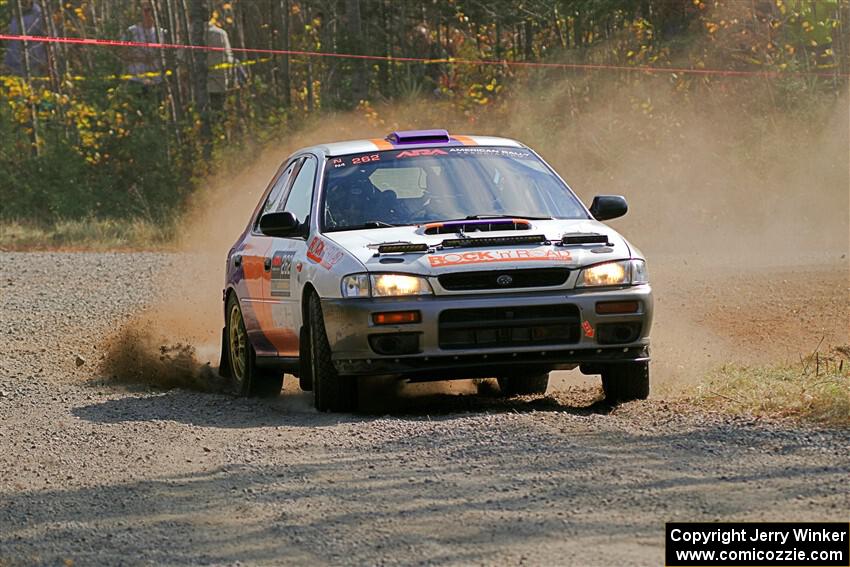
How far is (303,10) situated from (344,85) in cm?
553

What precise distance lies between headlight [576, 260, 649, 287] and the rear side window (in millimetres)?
1995

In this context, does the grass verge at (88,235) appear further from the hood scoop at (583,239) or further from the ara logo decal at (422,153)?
the hood scoop at (583,239)

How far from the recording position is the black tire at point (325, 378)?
840 cm

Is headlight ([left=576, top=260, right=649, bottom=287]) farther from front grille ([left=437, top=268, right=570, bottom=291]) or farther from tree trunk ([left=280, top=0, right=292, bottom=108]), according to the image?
tree trunk ([left=280, top=0, right=292, bottom=108])

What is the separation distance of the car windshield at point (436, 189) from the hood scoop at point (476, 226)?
0.27 meters

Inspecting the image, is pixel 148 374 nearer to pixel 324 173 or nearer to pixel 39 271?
pixel 324 173

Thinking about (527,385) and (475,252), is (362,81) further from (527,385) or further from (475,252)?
(475,252)

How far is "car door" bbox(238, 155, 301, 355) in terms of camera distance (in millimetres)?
9773

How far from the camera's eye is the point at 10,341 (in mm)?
13617

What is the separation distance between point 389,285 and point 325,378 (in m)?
0.69

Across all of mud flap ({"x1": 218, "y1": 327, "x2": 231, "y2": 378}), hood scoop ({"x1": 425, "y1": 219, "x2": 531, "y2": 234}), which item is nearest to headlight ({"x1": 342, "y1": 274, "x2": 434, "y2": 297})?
hood scoop ({"x1": 425, "y1": 219, "x2": 531, "y2": 234})

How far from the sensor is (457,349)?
817 cm

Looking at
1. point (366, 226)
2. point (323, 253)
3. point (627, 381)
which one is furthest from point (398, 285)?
point (627, 381)

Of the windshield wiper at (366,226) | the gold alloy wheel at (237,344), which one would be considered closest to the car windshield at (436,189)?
the windshield wiper at (366,226)
